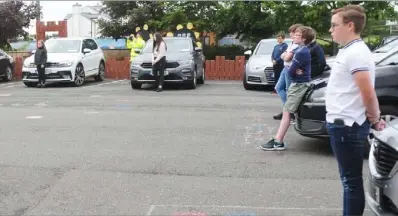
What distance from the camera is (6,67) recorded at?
1909 centimetres

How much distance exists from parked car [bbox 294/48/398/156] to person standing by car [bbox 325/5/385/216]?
9.36 feet

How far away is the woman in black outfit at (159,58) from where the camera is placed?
14391 mm

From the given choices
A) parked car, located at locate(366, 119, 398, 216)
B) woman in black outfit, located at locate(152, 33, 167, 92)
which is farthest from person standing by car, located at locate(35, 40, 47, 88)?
parked car, located at locate(366, 119, 398, 216)

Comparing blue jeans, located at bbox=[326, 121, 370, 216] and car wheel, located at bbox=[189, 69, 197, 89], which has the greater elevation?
blue jeans, located at bbox=[326, 121, 370, 216]

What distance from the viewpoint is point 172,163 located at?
638 centimetres

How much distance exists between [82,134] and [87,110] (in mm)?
2806

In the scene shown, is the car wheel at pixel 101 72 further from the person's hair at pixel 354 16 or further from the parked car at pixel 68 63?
the person's hair at pixel 354 16

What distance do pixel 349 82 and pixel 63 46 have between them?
15219 mm

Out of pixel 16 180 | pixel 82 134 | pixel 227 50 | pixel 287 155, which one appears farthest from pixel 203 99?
pixel 227 50

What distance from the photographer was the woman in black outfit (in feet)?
47.2

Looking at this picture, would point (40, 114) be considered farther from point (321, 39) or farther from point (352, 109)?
point (321, 39)

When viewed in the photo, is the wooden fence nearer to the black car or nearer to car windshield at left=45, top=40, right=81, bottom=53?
car windshield at left=45, top=40, right=81, bottom=53

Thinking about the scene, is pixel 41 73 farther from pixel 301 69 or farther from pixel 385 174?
pixel 385 174

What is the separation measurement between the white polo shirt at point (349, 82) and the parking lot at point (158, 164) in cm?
123
